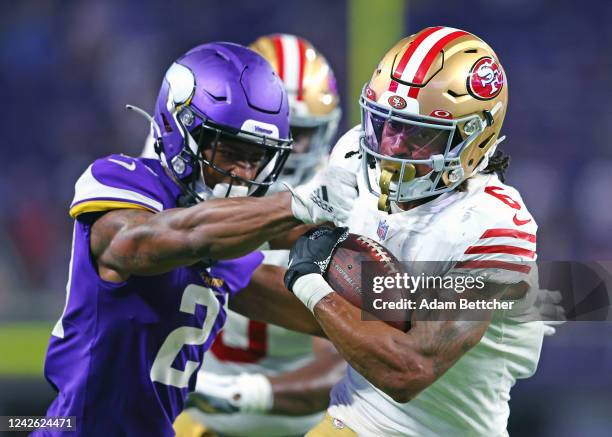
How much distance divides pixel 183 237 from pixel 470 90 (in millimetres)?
830

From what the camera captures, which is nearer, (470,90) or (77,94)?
(470,90)

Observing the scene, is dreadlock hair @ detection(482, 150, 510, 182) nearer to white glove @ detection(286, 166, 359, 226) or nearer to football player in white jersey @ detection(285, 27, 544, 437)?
football player in white jersey @ detection(285, 27, 544, 437)

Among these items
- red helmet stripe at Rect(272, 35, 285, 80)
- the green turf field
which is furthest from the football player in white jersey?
the green turf field

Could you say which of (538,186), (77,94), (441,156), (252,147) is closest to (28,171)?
(77,94)

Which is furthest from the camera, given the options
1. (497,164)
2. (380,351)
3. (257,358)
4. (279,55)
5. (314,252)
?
(279,55)

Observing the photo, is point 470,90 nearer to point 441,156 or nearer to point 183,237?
point 441,156

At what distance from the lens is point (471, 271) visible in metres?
2.43

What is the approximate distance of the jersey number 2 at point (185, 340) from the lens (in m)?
2.88

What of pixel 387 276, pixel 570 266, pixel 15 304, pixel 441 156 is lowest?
pixel 15 304

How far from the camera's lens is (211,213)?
263 cm

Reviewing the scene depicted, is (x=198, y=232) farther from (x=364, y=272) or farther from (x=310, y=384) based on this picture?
(x=310, y=384)

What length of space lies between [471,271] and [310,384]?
5.48 ft

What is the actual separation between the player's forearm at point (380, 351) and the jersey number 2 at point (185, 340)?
0.59 meters

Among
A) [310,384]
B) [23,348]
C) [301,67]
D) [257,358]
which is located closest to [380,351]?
[310,384]
